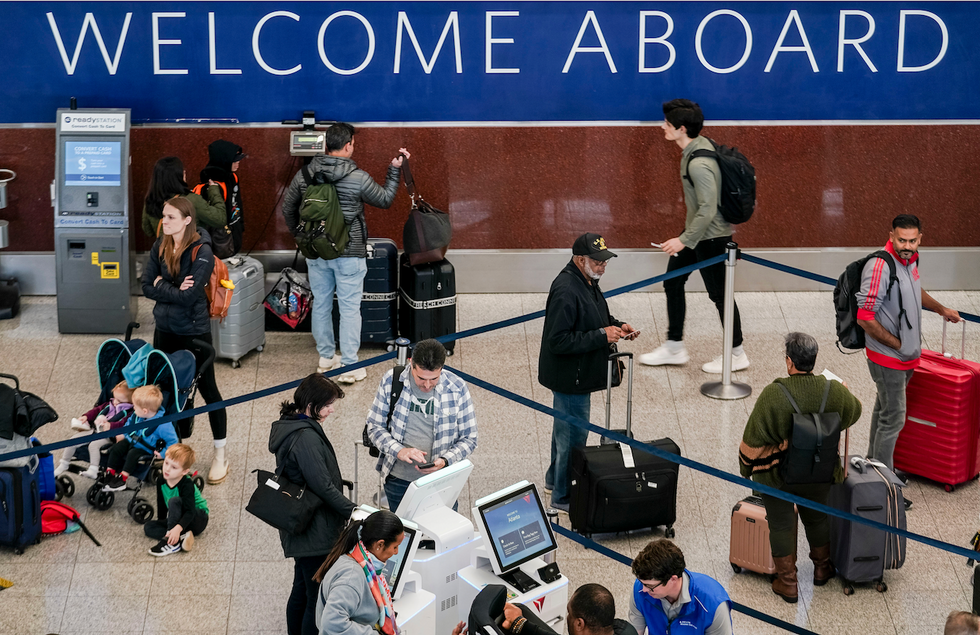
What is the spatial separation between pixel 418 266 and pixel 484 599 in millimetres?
4618

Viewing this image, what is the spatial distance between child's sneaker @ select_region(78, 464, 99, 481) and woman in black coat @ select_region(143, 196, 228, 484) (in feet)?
2.18

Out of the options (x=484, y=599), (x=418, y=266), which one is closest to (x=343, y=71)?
(x=418, y=266)

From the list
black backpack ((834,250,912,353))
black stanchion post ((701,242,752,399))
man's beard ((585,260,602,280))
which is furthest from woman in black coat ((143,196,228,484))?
black backpack ((834,250,912,353))

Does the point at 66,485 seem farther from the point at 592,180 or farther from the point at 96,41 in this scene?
the point at 592,180

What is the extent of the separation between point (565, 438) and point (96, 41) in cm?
511

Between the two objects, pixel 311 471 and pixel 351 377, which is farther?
pixel 351 377

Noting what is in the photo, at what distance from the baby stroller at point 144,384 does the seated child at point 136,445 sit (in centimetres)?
5

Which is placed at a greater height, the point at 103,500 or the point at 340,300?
the point at 340,300

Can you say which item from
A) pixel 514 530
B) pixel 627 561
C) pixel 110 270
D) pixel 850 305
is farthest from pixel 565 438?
pixel 110 270

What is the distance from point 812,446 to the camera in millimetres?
6512

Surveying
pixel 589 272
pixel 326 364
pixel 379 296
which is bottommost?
pixel 326 364

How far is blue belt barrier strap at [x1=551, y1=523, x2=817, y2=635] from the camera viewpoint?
645 centimetres

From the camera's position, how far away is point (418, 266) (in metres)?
9.41

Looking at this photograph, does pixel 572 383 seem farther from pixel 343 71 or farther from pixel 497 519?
pixel 343 71
